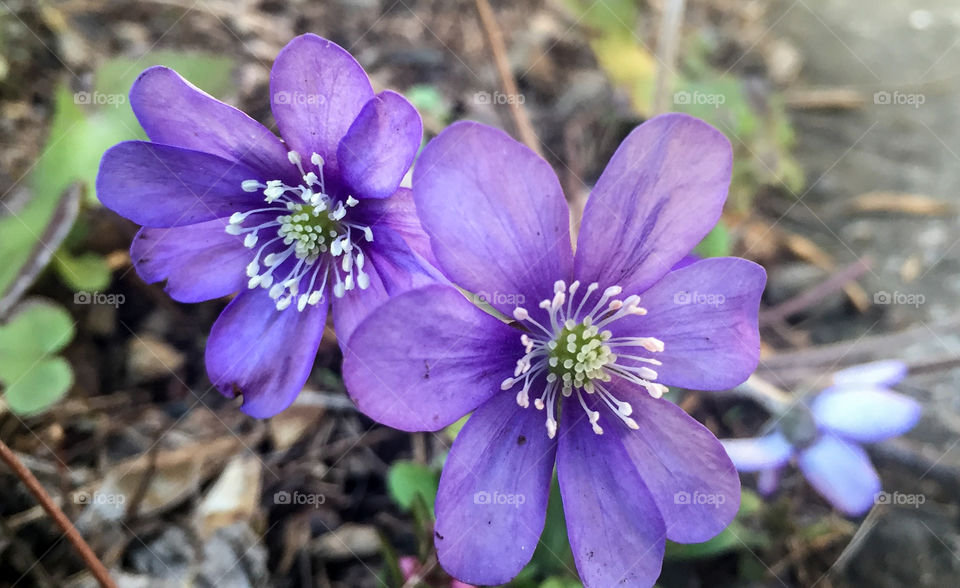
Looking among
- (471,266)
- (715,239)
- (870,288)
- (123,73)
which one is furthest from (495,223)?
(870,288)

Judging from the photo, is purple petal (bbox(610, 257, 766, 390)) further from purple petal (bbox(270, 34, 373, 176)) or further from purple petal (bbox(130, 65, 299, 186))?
purple petal (bbox(130, 65, 299, 186))

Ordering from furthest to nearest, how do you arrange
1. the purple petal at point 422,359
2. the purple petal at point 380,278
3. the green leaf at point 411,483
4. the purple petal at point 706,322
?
1. the green leaf at point 411,483
2. the purple petal at point 380,278
3. the purple petal at point 706,322
4. the purple petal at point 422,359

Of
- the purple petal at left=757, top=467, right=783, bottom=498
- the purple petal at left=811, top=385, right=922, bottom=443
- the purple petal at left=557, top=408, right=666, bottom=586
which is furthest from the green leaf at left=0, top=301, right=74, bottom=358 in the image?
the purple petal at left=811, top=385, right=922, bottom=443

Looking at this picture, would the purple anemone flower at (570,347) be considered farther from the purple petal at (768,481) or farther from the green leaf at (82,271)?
the green leaf at (82,271)

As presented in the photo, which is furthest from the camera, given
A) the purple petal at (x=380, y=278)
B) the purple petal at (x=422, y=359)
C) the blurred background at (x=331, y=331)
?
the blurred background at (x=331, y=331)

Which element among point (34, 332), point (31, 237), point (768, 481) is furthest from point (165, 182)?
point (768, 481)

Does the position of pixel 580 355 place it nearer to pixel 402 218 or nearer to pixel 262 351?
pixel 402 218

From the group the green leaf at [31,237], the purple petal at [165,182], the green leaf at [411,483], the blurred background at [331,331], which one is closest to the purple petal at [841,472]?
the blurred background at [331,331]
